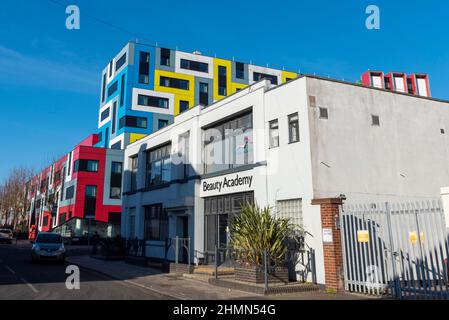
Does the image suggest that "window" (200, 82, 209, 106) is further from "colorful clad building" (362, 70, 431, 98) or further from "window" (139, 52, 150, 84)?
"colorful clad building" (362, 70, 431, 98)

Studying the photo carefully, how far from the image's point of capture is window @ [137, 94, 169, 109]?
51991mm

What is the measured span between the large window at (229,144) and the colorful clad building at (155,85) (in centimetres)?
3153

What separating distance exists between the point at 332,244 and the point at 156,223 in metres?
14.5

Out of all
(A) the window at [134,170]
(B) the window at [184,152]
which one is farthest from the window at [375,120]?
(A) the window at [134,170]

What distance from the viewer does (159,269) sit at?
62.4 ft

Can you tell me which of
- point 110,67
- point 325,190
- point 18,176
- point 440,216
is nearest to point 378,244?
point 440,216

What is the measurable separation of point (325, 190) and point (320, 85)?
157 inches

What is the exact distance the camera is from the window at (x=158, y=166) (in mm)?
23545

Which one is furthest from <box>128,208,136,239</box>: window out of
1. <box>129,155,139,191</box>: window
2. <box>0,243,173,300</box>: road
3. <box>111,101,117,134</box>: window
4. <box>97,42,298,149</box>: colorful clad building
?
<box>111,101,117,134</box>: window

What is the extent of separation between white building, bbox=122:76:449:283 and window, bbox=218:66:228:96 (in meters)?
36.6

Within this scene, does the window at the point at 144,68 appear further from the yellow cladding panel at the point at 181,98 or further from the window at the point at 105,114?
the window at the point at 105,114

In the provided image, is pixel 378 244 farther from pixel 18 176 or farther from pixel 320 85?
pixel 18 176

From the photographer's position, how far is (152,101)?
2083 inches
